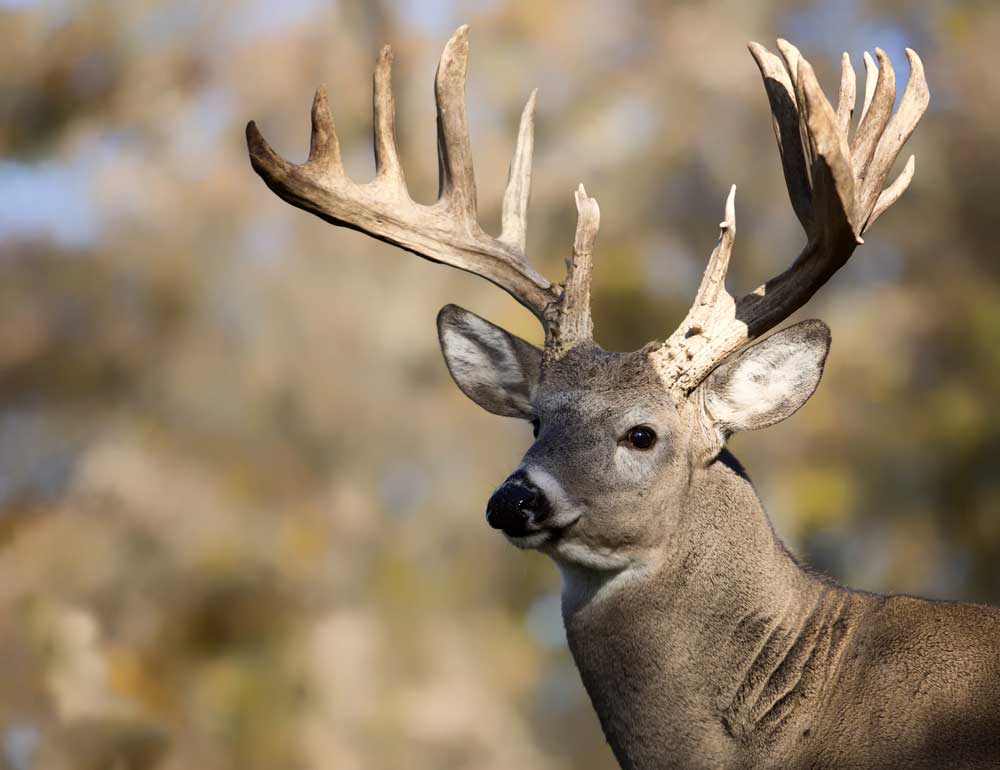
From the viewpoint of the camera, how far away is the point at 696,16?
72.0 feet

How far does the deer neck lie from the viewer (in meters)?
4.82

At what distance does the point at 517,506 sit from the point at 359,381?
14367 millimetres

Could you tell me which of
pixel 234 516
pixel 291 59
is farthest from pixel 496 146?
pixel 234 516

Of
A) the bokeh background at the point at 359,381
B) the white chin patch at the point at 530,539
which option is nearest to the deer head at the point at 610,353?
the white chin patch at the point at 530,539

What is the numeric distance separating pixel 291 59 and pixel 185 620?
807cm

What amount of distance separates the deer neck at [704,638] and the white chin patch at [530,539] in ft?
1.01

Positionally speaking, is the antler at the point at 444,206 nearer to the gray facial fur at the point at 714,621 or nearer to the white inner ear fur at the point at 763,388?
the gray facial fur at the point at 714,621

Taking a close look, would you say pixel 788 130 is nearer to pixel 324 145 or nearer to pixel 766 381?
pixel 766 381

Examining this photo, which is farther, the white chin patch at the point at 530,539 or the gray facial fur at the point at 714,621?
the white chin patch at the point at 530,539

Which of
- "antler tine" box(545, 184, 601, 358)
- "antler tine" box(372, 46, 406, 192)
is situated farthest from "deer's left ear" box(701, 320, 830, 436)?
"antler tine" box(372, 46, 406, 192)

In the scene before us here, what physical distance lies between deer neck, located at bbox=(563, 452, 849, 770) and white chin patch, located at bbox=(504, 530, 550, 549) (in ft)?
1.01

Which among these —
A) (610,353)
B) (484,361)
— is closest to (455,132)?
(484,361)

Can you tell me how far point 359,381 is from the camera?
62.4ft

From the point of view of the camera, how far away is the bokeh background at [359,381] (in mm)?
18297
